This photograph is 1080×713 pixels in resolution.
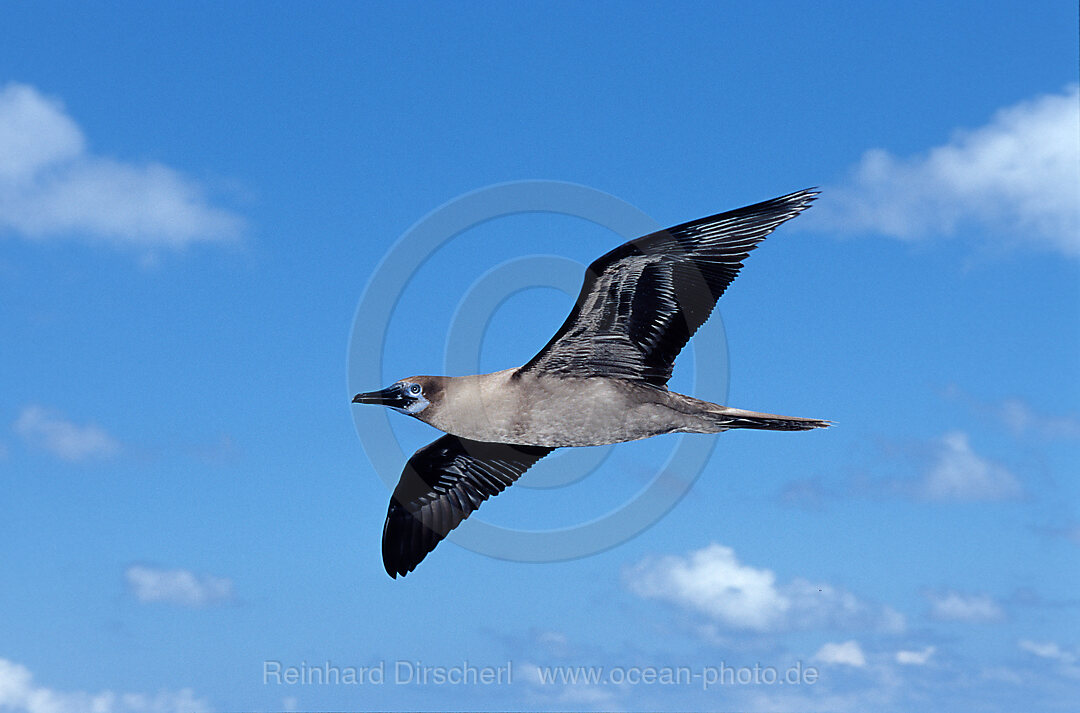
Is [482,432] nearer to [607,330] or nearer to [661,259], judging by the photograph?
[607,330]

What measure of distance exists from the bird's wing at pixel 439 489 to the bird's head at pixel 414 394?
173 cm

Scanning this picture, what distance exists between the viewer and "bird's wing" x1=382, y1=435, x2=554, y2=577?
43.1ft

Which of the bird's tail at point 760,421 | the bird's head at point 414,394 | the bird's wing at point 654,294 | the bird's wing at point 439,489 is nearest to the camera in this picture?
the bird's wing at point 654,294

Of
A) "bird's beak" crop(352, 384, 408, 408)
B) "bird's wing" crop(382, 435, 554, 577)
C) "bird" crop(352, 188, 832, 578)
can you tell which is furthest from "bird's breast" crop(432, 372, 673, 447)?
"bird's wing" crop(382, 435, 554, 577)

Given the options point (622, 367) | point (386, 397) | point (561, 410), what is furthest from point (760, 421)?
point (386, 397)

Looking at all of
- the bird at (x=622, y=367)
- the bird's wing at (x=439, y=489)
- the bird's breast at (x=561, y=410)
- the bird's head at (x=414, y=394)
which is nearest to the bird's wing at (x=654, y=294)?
the bird at (x=622, y=367)

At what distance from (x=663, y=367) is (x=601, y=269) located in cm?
167

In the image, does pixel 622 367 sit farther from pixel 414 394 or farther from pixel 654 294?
pixel 414 394

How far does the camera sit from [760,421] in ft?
34.4

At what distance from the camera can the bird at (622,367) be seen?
9.95 m

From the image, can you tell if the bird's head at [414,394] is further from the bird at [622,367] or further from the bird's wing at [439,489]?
the bird's wing at [439,489]

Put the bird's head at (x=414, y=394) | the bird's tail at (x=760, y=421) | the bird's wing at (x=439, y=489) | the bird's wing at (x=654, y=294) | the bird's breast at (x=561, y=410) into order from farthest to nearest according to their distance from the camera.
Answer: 1. the bird's wing at (x=439, y=489)
2. the bird's head at (x=414, y=394)
3. the bird's breast at (x=561, y=410)
4. the bird's tail at (x=760, y=421)
5. the bird's wing at (x=654, y=294)

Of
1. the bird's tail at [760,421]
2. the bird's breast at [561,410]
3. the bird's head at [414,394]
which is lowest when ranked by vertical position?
the bird's tail at [760,421]

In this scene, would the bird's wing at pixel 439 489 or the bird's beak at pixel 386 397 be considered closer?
the bird's beak at pixel 386 397
